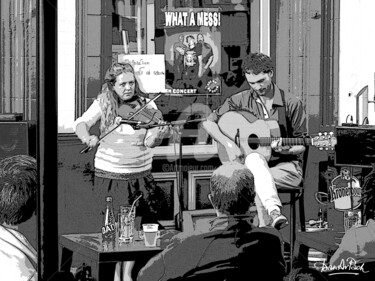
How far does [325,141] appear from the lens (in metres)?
4.71

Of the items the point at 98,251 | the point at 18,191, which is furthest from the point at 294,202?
the point at 18,191

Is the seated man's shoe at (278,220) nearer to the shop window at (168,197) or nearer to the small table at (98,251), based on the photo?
the shop window at (168,197)

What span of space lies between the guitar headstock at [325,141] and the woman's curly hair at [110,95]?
98 cm

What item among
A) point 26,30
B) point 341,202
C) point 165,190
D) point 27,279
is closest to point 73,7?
point 26,30

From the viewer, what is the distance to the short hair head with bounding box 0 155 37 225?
4.36 metres

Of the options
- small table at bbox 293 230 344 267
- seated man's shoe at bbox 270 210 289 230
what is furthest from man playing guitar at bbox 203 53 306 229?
small table at bbox 293 230 344 267

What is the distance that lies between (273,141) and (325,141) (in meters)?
0.29

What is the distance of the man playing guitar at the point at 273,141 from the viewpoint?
181 inches

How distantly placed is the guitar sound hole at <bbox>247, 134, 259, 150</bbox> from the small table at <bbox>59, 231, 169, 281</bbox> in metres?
0.71

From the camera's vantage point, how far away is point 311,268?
4762 mm

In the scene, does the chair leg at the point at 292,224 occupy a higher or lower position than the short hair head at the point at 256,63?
Result: lower

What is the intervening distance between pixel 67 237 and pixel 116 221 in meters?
0.26

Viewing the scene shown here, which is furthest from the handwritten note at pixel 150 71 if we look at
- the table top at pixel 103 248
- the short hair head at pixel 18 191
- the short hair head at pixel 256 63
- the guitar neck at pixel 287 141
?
the table top at pixel 103 248

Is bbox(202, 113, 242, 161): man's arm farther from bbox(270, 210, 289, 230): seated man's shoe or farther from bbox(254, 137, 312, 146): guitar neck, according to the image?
bbox(270, 210, 289, 230): seated man's shoe
